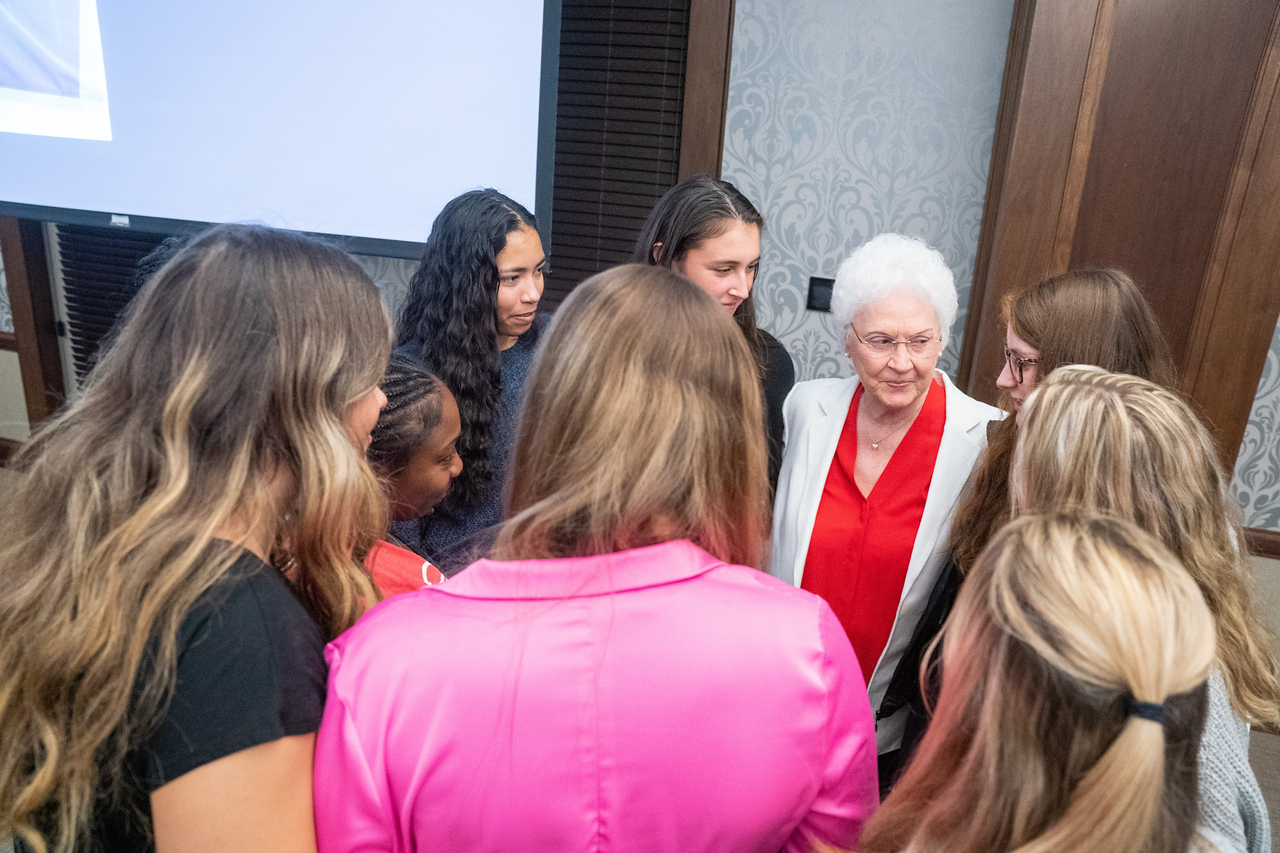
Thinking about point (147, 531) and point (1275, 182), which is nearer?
point (147, 531)

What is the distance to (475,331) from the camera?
1661 mm

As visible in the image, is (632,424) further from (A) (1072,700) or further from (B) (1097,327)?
(B) (1097,327)

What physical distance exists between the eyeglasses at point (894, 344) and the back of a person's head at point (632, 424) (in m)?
0.76

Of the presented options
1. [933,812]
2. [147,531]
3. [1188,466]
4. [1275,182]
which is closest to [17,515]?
[147,531]

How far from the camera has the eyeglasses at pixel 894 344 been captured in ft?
4.78

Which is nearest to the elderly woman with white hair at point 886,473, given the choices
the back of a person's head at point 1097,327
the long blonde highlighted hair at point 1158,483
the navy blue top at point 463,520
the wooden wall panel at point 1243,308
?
the back of a person's head at point 1097,327

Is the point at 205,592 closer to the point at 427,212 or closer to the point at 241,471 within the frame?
the point at 241,471

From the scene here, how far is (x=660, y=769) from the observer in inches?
27.8

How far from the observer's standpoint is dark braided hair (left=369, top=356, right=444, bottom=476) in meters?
1.27

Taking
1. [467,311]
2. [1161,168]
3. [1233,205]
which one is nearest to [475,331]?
[467,311]

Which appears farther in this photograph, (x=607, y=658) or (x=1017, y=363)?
(x=1017, y=363)

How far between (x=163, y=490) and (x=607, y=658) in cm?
43

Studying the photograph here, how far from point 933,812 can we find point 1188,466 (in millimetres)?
528

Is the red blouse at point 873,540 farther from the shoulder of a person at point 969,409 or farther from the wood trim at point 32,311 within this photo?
the wood trim at point 32,311
